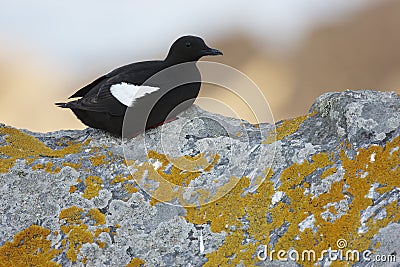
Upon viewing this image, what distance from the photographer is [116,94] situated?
5.83 meters

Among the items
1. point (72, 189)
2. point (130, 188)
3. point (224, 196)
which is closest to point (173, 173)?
point (130, 188)

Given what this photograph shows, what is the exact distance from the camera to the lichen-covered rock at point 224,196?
3.77 m

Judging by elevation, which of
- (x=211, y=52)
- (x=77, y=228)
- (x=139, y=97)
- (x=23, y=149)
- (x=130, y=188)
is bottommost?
(x=77, y=228)

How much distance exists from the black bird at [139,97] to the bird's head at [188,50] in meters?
0.07

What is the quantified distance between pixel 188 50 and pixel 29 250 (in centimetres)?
311

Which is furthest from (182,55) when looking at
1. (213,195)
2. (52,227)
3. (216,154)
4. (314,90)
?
(314,90)

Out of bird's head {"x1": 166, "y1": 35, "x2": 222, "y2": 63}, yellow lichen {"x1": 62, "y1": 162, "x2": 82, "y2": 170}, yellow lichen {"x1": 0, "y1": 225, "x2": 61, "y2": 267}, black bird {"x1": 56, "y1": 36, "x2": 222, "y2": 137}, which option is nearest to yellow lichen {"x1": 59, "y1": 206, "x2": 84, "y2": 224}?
yellow lichen {"x1": 0, "y1": 225, "x2": 61, "y2": 267}

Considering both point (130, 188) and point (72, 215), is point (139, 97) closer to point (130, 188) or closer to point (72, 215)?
point (130, 188)

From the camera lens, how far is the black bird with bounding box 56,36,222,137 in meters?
5.55

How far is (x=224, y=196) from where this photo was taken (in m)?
4.38

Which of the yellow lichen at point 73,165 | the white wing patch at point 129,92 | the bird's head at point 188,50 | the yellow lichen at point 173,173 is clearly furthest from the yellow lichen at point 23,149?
the bird's head at point 188,50

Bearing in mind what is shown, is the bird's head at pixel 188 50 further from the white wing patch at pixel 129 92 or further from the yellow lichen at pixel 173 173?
the yellow lichen at pixel 173 173

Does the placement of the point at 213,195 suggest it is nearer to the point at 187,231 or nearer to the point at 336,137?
the point at 187,231

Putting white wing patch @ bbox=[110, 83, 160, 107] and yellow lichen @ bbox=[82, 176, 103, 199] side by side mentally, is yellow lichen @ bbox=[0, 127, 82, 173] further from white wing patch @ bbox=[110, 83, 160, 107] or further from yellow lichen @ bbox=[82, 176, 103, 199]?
white wing patch @ bbox=[110, 83, 160, 107]
